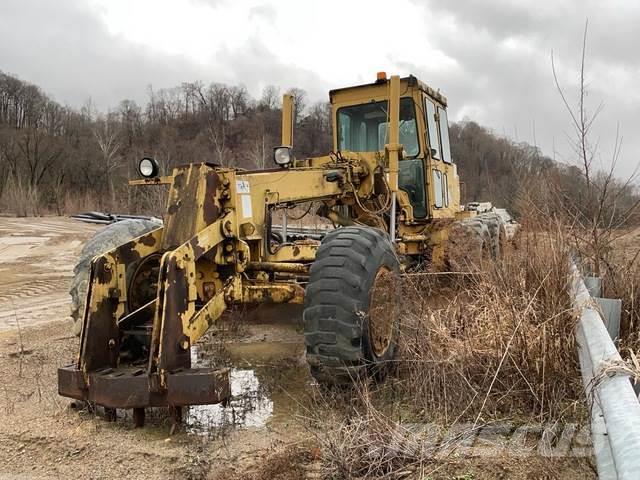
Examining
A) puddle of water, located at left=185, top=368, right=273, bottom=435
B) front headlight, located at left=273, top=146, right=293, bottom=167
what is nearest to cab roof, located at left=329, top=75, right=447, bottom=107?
front headlight, located at left=273, top=146, right=293, bottom=167

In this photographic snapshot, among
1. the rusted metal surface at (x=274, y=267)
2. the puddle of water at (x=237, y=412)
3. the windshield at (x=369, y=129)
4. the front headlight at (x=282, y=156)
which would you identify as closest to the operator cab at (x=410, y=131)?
the windshield at (x=369, y=129)

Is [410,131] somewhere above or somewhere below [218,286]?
above

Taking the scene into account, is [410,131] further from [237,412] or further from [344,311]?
[237,412]

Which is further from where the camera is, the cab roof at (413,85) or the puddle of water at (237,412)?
the cab roof at (413,85)

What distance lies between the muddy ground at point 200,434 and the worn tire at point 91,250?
0.57 meters

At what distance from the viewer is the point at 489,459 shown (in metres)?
3.02

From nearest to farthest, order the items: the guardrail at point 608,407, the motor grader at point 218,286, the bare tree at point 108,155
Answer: the guardrail at point 608,407 < the motor grader at point 218,286 < the bare tree at point 108,155

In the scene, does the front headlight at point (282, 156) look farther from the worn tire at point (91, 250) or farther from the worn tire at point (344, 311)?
the worn tire at point (91, 250)

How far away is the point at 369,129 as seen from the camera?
25.9ft

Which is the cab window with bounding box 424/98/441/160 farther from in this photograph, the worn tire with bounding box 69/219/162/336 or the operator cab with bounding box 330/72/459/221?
the worn tire with bounding box 69/219/162/336

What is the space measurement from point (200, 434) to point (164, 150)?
5176cm

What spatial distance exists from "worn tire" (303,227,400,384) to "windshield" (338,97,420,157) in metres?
3.48

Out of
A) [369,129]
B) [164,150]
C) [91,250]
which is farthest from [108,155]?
[91,250]

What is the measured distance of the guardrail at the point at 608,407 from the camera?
1.56 metres
